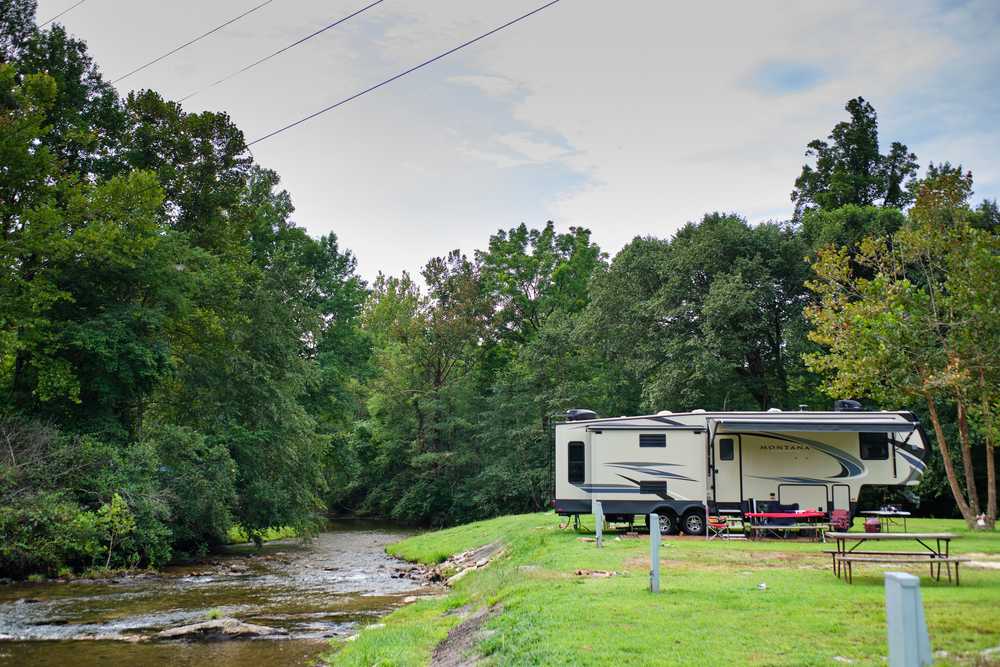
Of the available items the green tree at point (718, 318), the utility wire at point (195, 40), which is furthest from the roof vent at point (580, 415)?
the utility wire at point (195, 40)

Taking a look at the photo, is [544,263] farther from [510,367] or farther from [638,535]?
[638,535]

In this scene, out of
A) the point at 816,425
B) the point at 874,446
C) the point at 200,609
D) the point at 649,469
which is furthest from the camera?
the point at 649,469

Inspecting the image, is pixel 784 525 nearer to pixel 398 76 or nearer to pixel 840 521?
pixel 840 521

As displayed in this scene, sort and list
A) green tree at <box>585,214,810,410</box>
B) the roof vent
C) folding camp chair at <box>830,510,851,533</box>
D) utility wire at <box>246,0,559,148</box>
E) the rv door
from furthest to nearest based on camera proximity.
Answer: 1. green tree at <box>585,214,810,410</box>
2. the roof vent
3. the rv door
4. folding camp chair at <box>830,510,851,533</box>
5. utility wire at <box>246,0,559,148</box>

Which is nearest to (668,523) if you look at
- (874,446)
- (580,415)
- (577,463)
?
(577,463)

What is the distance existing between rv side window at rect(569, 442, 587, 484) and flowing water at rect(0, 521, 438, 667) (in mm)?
5070

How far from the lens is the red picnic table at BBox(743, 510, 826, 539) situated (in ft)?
65.5

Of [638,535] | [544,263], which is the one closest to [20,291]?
[638,535]

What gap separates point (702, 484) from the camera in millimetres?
21234

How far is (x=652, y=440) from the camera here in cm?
2161

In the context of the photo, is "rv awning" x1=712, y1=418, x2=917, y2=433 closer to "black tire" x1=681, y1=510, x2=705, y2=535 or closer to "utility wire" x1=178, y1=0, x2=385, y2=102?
"black tire" x1=681, y1=510, x2=705, y2=535

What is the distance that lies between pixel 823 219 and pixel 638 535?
→ 22.5 meters

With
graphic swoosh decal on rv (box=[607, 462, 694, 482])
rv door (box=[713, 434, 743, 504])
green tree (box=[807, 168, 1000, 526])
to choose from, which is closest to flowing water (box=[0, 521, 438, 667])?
graphic swoosh decal on rv (box=[607, 462, 694, 482])

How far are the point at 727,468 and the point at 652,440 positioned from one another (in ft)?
6.95
